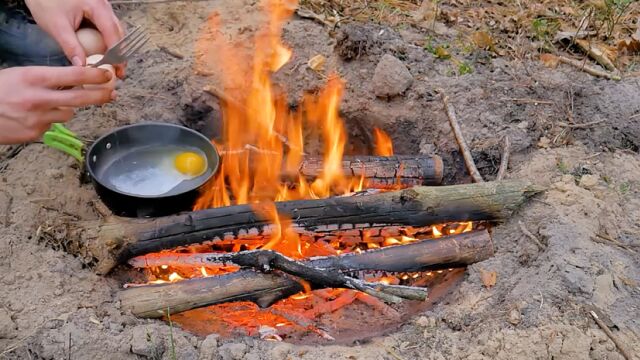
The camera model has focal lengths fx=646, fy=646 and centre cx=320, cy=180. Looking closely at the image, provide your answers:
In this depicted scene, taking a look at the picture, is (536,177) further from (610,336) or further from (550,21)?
(550,21)

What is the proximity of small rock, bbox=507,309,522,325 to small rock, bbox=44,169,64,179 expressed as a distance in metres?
2.54

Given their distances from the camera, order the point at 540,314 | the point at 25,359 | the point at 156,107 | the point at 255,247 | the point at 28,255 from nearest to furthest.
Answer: the point at 25,359 → the point at 540,314 → the point at 28,255 → the point at 255,247 → the point at 156,107

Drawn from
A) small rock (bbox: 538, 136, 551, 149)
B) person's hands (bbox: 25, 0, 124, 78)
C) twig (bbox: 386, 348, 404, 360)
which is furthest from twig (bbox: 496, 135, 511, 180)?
person's hands (bbox: 25, 0, 124, 78)

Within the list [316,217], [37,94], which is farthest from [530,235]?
[37,94]

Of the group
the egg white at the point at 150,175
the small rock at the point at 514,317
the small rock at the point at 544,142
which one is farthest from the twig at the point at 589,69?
the egg white at the point at 150,175

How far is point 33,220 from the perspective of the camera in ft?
11.0

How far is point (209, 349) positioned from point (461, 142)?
2.05m

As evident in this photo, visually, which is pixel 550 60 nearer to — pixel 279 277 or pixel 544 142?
pixel 544 142

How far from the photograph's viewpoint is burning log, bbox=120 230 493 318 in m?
3.04

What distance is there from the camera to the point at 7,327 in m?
2.82

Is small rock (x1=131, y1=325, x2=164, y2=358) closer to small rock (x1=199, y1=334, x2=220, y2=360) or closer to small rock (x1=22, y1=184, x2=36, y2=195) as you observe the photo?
small rock (x1=199, y1=334, x2=220, y2=360)

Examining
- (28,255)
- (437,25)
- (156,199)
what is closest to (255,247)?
(156,199)

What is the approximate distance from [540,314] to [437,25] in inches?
112

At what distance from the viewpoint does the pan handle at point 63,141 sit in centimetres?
369
